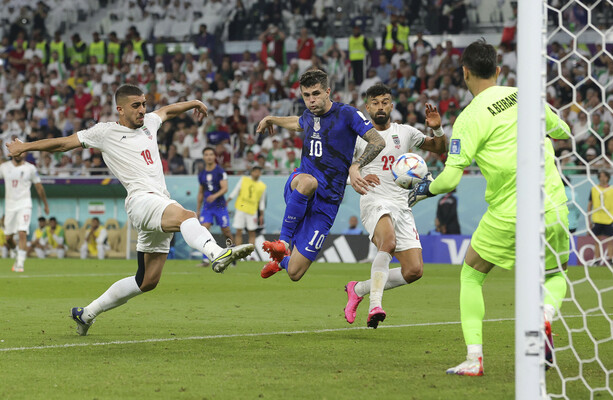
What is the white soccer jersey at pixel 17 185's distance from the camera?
712 inches

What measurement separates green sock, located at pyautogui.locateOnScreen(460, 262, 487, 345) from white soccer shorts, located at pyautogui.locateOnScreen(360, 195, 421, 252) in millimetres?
3155

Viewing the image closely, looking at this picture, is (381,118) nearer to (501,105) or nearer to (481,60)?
(481,60)

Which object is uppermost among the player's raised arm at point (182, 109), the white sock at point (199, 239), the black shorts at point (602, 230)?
the player's raised arm at point (182, 109)

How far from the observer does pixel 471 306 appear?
18.7 feet

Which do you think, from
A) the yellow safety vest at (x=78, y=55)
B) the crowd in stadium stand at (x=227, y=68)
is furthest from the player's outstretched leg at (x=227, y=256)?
the yellow safety vest at (x=78, y=55)

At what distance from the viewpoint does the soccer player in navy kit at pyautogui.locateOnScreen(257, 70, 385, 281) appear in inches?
316

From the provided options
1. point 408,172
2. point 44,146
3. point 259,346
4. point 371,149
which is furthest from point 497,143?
point 44,146

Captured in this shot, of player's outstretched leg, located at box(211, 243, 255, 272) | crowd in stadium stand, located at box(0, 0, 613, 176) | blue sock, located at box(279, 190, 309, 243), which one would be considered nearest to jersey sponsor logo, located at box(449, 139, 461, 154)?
player's outstretched leg, located at box(211, 243, 255, 272)

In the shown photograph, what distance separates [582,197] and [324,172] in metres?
11.9

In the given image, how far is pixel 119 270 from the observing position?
1747 cm

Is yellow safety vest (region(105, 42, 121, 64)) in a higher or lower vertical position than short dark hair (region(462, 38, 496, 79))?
higher

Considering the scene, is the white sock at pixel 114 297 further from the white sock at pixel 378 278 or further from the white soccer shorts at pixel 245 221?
the white soccer shorts at pixel 245 221

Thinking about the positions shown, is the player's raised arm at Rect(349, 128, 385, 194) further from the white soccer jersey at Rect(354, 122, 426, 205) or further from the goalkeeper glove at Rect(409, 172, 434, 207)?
the white soccer jersey at Rect(354, 122, 426, 205)

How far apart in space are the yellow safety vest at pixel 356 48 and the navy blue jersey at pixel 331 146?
16.4 meters
